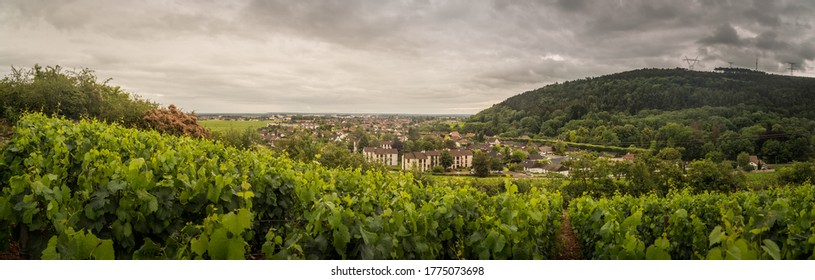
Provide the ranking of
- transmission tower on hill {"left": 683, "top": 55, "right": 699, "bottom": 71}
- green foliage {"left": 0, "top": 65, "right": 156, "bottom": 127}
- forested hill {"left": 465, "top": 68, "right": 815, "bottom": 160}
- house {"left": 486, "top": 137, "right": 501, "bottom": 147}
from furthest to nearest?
house {"left": 486, "top": 137, "right": 501, "bottom": 147} → green foliage {"left": 0, "top": 65, "right": 156, "bottom": 127} → forested hill {"left": 465, "top": 68, "right": 815, "bottom": 160} → transmission tower on hill {"left": 683, "top": 55, "right": 699, "bottom": 71}

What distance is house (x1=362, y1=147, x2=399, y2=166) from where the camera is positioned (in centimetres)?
2012

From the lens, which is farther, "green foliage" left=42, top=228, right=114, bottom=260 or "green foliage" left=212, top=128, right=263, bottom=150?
"green foliage" left=212, top=128, right=263, bottom=150

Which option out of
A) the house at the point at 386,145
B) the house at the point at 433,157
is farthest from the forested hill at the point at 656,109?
the house at the point at 386,145

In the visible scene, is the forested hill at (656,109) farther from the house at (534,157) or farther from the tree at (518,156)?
the house at (534,157)

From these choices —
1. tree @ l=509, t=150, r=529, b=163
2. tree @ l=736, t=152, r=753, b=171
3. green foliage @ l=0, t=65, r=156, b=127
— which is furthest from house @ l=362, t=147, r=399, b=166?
tree @ l=736, t=152, r=753, b=171

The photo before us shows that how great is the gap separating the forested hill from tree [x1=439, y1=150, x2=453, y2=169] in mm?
4938

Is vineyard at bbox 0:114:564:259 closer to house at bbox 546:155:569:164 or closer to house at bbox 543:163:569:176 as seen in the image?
house at bbox 546:155:569:164

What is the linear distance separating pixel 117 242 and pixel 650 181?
94.2ft

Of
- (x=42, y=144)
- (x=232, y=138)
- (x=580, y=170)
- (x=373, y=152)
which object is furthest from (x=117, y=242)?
(x=580, y=170)

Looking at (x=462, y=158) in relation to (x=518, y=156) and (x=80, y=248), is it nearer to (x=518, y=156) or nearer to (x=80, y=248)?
(x=518, y=156)

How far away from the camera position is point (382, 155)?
21.4 metres

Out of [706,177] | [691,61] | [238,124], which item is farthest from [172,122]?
[706,177]

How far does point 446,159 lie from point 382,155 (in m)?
3.58

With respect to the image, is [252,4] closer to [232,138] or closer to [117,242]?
[117,242]
